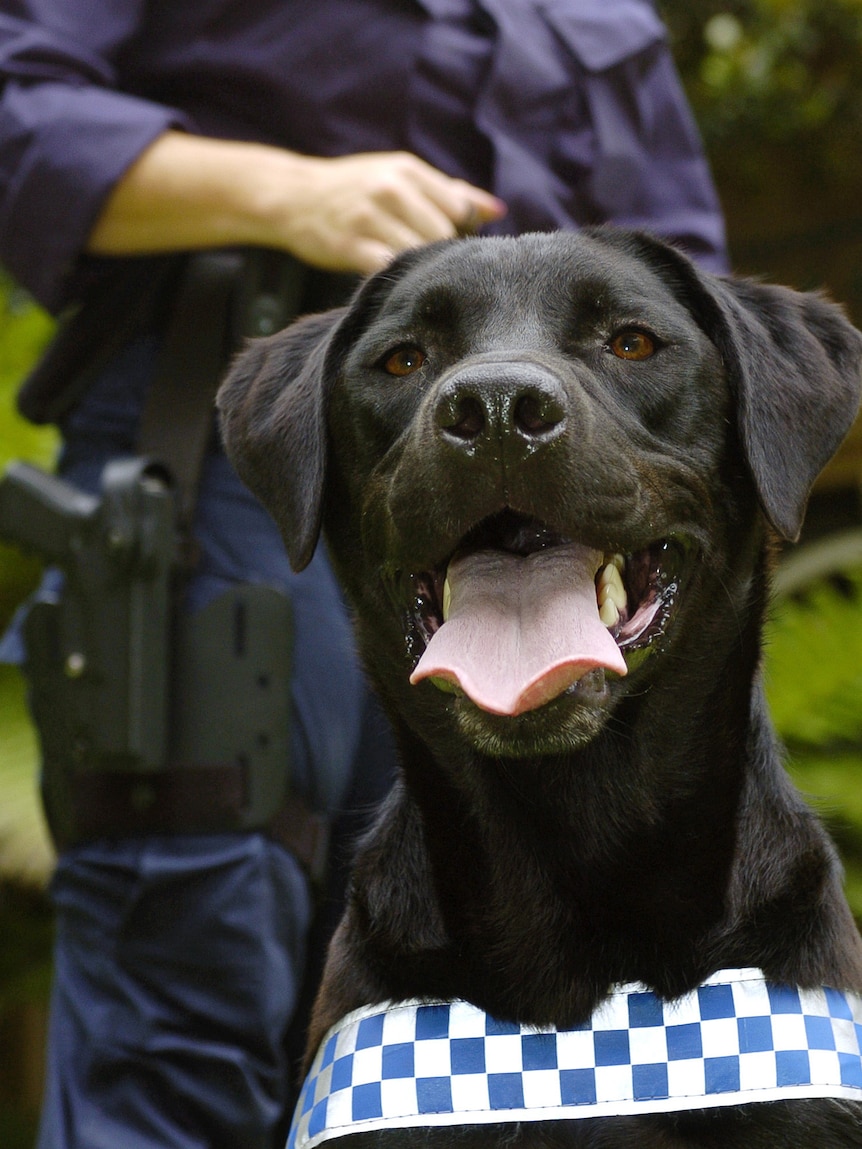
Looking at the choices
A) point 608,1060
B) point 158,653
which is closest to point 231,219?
point 158,653

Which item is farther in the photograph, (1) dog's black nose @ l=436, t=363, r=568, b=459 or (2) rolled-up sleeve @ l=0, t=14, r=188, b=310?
(2) rolled-up sleeve @ l=0, t=14, r=188, b=310

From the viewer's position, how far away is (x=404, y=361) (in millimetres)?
2113

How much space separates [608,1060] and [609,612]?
0.56m

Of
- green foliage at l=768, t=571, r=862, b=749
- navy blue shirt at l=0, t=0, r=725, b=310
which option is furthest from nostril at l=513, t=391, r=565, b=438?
green foliage at l=768, t=571, r=862, b=749

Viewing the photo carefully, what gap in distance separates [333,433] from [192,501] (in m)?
0.39

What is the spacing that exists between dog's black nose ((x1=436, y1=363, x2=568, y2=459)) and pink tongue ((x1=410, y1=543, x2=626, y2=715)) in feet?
0.69

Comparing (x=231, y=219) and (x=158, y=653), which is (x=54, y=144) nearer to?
(x=231, y=219)

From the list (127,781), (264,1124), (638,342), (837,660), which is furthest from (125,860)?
(837,660)

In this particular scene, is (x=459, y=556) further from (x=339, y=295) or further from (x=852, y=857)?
(x=852, y=857)

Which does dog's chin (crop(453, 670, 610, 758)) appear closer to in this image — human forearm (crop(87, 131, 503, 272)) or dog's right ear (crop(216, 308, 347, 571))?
dog's right ear (crop(216, 308, 347, 571))

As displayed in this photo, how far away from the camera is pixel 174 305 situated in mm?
2613

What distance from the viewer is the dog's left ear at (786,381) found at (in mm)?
1966

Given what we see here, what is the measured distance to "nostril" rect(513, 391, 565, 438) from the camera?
1722 millimetres

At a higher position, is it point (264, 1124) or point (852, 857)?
point (264, 1124)
